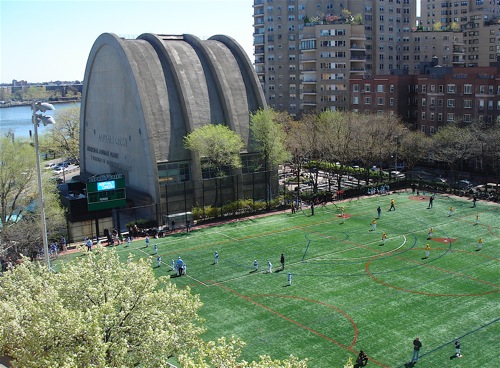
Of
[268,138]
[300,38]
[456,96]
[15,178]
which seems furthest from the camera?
[300,38]

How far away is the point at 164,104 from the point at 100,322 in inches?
1998

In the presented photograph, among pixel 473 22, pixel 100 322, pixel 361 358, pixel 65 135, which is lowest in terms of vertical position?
pixel 361 358

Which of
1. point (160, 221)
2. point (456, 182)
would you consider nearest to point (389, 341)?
point (160, 221)

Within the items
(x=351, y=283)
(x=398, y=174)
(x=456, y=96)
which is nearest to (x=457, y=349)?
(x=351, y=283)

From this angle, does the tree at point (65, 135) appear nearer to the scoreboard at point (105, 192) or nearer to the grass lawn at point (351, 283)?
the scoreboard at point (105, 192)

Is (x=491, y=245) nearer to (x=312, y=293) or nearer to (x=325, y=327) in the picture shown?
(x=312, y=293)

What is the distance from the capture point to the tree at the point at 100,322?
64.4 feet

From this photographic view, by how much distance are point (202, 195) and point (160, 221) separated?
7540 millimetres

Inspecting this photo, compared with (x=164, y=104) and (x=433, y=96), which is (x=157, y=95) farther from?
(x=433, y=96)

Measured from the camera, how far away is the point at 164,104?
6906cm

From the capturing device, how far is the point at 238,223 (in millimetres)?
63375

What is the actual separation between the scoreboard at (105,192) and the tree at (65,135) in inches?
2026

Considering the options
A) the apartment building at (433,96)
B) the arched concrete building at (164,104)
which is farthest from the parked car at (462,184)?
the arched concrete building at (164,104)

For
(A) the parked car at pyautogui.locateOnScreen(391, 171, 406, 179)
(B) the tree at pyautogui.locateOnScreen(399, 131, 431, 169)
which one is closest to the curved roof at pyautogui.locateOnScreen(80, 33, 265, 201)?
(B) the tree at pyautogui.locateOnScreen(399, 131, 431, 169)
